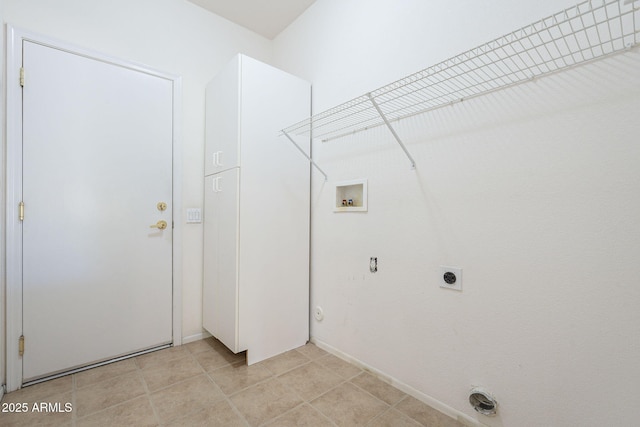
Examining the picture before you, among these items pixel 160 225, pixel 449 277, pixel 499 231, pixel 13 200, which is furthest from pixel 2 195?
pixel 499 231

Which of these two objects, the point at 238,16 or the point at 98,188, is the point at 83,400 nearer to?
the point at 98,188

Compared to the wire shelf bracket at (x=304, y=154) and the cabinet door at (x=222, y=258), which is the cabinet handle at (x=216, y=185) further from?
the wire shelf bracket at (x=304, y=154)

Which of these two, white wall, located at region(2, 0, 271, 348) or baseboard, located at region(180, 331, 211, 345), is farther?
baseboard, located at region(180, 331, 211, 345)

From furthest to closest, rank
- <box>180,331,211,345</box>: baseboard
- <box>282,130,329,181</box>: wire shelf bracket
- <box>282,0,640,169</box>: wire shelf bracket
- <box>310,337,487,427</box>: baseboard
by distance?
<box>180,331,211,345</box>: baseboard
<box>282,130,329,181</box>: wire shelf bracket
<box>310,337,487,427</box>: baseboard
<box>282,0,640,169</box>: wire shelf bracket

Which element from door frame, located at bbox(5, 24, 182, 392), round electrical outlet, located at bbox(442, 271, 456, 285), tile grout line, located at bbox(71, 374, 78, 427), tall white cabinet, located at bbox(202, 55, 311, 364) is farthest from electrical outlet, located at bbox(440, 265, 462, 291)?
door frame, located at bbox(5, 24, 182, 392)

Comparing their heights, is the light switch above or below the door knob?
above

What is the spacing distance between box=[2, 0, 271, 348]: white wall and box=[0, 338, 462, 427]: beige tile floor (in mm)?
527

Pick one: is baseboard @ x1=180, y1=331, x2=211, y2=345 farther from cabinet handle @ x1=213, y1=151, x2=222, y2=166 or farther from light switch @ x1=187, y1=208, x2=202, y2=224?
cabinet handle @ x1=213, y1=151, x2=222, y2=166

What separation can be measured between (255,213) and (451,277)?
4.13 feet

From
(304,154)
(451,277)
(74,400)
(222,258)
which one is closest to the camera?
(451,277)

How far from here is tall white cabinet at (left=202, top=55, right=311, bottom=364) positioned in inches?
71.7

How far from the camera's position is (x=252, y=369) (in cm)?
180

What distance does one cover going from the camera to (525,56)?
3.74ft

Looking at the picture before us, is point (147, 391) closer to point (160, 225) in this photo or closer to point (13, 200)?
point (160, 225)
